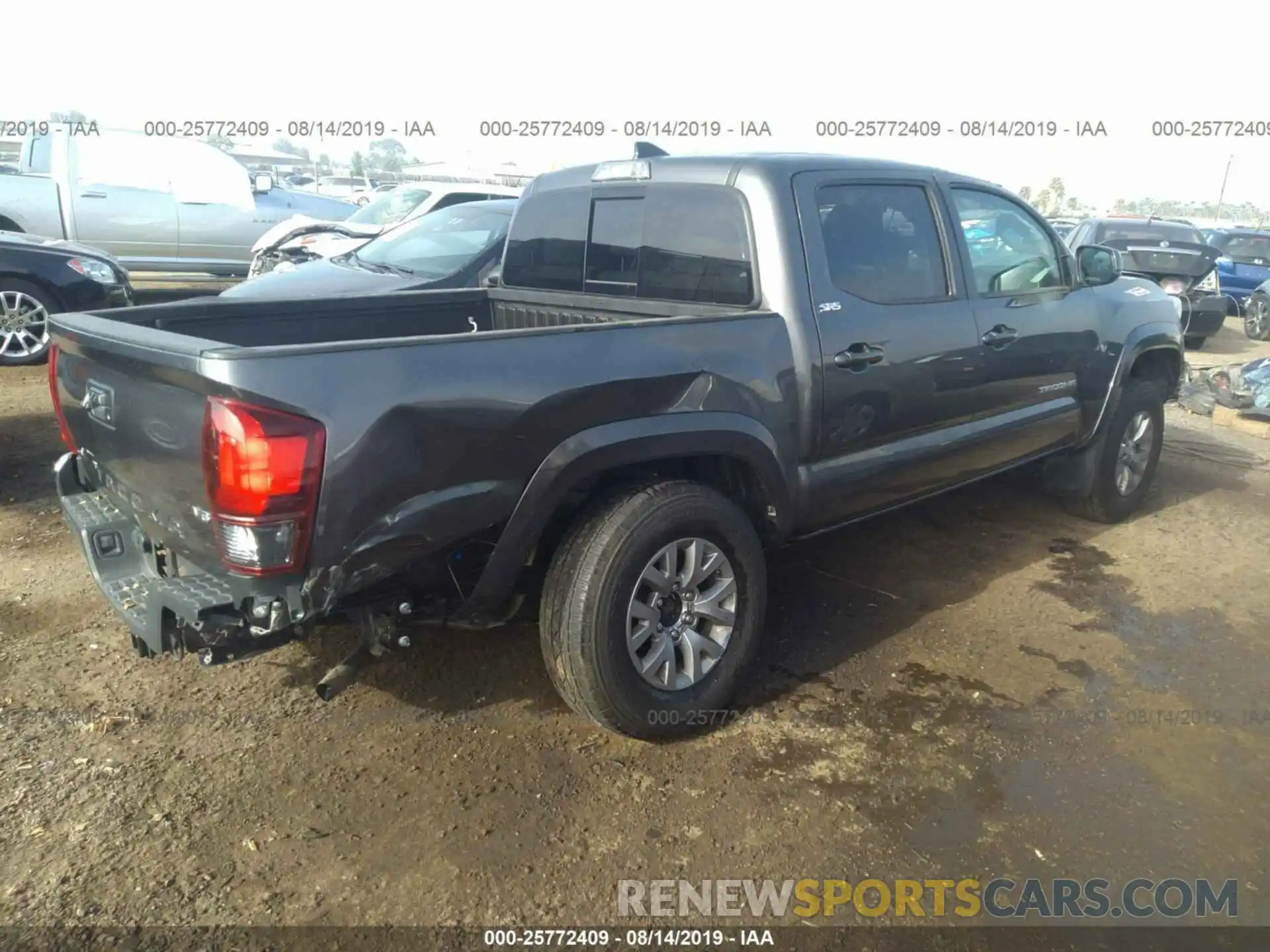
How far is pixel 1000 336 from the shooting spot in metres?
4.11

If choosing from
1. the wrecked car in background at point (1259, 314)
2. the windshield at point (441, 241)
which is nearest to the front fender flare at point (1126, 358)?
the windshield at point (441, 241)

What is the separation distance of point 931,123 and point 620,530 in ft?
35.1

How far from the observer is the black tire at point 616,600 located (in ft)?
9.33

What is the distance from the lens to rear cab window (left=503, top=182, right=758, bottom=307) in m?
3.42

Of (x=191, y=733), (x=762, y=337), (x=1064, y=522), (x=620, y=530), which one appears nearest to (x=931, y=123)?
(x=1064, y=522)

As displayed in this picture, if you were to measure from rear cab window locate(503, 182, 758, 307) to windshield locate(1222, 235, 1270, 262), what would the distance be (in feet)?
47.8

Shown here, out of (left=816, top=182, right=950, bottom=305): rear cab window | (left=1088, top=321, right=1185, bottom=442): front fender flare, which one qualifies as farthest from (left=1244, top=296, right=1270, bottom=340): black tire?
(left=816, top=182, right=950, bottom=305): rear cab window

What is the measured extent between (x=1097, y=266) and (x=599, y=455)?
330 cm

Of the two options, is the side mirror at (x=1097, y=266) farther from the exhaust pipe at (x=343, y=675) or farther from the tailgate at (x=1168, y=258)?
the tailgate at (x=1168, y=258)

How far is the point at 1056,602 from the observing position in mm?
4270

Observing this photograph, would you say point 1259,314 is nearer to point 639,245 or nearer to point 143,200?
point 639,245

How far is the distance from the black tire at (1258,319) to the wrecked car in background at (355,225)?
405 inches

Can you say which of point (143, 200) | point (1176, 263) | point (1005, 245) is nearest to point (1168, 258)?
point (1176, 263)

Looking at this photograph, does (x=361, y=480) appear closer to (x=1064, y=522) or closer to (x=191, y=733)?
(x=191, y=733)
